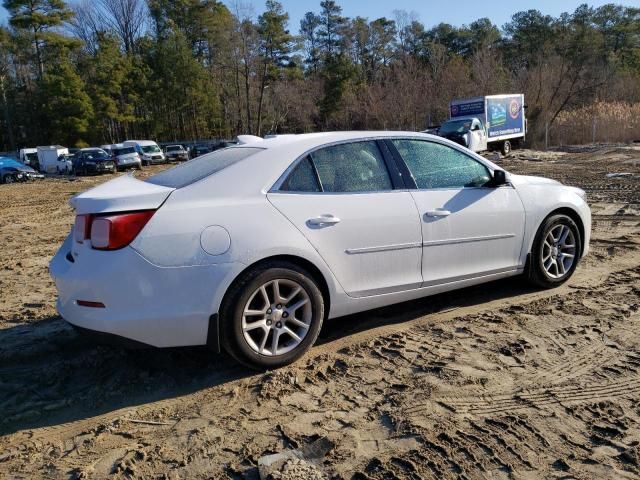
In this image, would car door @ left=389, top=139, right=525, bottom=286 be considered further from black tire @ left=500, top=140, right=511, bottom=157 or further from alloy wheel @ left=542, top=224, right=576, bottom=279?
black tire @ left=500, top=140, right=511, bottom=157

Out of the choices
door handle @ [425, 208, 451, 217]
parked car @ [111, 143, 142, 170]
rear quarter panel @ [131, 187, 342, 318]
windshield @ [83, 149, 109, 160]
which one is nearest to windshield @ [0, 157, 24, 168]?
windshield @ [83, 149, 109, 160]

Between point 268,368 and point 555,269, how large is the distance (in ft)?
9.56

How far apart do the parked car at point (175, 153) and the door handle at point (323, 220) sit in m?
40.4

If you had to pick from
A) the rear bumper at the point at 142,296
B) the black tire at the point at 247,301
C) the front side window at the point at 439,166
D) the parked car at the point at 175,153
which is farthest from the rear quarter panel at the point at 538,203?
the parked car at the point at 175,153

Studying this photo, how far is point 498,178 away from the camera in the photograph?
464 centimetres

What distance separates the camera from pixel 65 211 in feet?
46.7

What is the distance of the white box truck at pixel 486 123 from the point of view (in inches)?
1001

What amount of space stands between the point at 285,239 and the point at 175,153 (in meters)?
41.0

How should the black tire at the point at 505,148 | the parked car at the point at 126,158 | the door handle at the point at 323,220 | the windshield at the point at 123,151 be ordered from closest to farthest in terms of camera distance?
the door handle at the point at 323,220 < the black tire at the point at 505,148 < the parked car at the point at 126,158 < the windshield at the point at 123,151

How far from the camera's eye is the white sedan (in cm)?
331

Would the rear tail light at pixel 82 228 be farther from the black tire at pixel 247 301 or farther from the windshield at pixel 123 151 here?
the windshield at pixel 123 151

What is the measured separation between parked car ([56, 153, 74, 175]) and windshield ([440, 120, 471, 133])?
22.8m

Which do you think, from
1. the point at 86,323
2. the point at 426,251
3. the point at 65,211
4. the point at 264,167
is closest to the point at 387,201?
the point at 426,251

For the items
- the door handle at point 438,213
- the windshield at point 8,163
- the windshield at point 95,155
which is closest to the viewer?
the door handle at point 438,213
